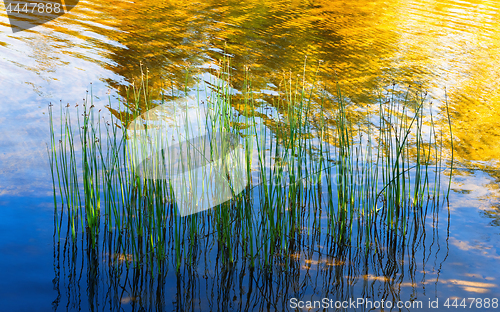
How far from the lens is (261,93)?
185 inches

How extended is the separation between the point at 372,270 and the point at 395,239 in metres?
0.30

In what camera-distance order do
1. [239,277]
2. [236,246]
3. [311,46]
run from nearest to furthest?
[239,277]
[236,246]
[311,46]

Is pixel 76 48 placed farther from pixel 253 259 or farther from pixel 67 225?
pixel 253 259

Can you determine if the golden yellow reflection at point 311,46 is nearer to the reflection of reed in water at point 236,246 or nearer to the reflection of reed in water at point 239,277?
the reflection of reed in water at point 236,246

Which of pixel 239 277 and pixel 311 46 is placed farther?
pixel 311 46

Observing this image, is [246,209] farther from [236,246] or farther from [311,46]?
[311,46]
